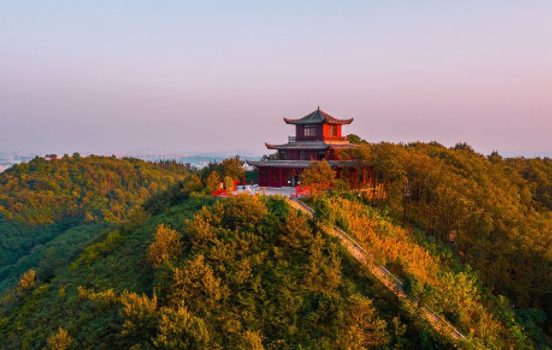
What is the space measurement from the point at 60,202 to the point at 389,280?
242 ft

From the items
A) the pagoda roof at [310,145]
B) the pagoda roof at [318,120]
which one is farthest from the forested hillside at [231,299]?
the pagoda roof at [318,120]

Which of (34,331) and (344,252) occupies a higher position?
(344,252)

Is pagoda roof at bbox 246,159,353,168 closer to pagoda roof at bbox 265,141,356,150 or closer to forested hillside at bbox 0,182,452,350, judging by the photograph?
pagoda roof at bbox 265,141,356,150

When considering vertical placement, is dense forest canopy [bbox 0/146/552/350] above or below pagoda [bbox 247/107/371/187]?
below

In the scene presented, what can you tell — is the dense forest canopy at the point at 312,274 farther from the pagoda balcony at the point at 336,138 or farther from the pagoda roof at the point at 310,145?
the pagoda balcony at the point at 336,138

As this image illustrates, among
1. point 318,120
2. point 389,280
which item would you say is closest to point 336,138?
point 318,120

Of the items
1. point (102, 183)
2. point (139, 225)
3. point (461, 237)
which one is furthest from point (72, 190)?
point (461, 237)

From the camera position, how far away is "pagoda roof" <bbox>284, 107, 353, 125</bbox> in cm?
2983

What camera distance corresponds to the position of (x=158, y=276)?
12.7 m

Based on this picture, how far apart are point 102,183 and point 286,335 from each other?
82.9m

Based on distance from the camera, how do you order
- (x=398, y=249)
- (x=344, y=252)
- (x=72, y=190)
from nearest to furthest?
(x=344, y=252) < (x=398, y=249) < (x=72, y=190)

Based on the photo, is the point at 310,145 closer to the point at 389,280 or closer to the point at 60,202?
the point at 389,280

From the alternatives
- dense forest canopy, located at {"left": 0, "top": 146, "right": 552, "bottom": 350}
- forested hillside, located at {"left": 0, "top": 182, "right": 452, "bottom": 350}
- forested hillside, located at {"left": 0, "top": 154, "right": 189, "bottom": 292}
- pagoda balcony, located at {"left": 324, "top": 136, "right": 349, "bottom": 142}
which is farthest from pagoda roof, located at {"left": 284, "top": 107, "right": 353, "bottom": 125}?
forested hillside, located at {"left": 0, "top": 154, "right": 189, "bottom": 292}

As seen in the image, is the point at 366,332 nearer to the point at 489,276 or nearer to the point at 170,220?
the point at 489,276
